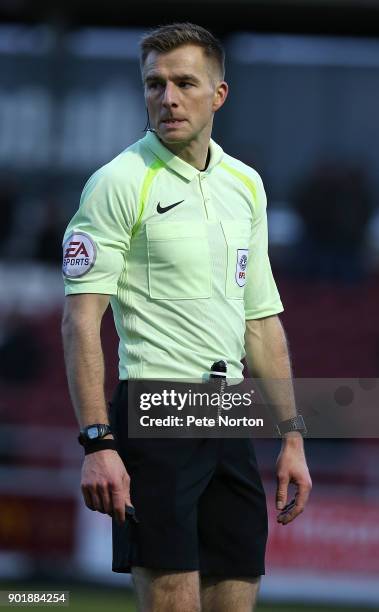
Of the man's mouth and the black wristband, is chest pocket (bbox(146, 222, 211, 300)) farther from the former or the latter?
the black wristband

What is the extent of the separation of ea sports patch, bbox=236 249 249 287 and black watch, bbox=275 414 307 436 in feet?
1.51

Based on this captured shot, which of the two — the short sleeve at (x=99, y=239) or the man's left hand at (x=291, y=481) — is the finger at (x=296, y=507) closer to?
the man's left hand at (x=291, y=481)

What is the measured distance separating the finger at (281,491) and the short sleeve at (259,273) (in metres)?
0.53

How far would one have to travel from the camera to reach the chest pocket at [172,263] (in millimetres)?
3715

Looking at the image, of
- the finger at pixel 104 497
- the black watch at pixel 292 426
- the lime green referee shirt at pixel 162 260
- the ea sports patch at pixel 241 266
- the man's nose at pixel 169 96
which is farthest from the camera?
the black watch at pixel 292 426

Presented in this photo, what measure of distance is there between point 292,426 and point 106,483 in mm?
783

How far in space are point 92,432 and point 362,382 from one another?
4.14ft

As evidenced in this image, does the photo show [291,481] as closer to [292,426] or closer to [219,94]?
[292,426]

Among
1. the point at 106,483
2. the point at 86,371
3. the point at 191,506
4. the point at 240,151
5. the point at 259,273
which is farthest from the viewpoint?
the point at 240,151

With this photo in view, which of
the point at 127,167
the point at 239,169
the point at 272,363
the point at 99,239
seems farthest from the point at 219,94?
the point at 272,363

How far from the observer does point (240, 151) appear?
16.2m

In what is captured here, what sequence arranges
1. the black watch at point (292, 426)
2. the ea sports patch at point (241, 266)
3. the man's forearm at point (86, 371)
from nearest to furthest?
1. the man's forearm at point (86, 371)
2. the ea sports patch at point (241, 266)
3. the black watch at point (292, 426)

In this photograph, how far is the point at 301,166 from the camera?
16.8 m

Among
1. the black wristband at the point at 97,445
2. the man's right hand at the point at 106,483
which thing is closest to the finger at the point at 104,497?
the man's right hand at the point at 106,483
